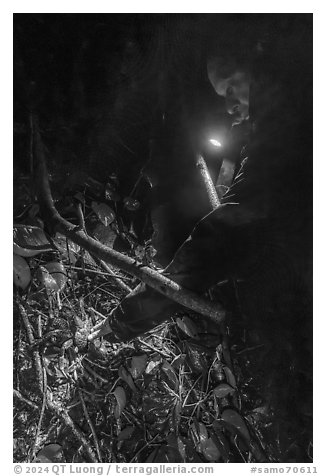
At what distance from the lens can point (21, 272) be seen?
0.93 metres

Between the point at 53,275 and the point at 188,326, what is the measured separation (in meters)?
0.34

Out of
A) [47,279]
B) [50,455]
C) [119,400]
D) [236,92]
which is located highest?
[236,92]

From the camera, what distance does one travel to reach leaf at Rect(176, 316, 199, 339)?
91 centimetres

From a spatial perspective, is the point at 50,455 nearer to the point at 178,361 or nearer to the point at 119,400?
the point at 119,400

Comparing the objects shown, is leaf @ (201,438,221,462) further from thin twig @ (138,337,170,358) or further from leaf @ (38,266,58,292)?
leaf @ (38,266,58,292)

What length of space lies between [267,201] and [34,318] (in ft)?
2.01

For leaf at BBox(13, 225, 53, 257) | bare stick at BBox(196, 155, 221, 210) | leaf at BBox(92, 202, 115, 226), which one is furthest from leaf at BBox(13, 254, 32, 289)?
bare stick at BBox(196, 155, 221, 210)

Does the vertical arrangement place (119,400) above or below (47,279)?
below

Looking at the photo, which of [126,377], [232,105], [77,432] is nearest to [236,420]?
[126,377]

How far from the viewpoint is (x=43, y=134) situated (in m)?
0.93

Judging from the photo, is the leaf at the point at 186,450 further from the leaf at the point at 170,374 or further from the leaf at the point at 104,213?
the leaf at the point at 104,213

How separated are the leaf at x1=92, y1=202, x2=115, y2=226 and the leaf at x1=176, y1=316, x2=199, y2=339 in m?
0.29
